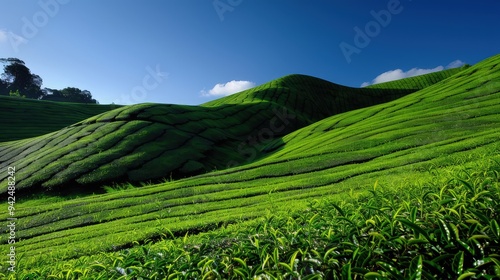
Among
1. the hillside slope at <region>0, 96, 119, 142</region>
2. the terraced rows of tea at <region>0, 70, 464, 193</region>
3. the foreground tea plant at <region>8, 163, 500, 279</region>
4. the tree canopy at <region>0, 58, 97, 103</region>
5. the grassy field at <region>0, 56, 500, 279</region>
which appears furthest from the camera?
the tree canopy at <region>0, 58, 97, 103</region>

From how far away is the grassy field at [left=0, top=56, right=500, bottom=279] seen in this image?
220 cm

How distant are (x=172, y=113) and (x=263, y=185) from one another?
2360 cm

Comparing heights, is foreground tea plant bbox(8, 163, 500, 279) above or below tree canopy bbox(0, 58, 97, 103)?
below

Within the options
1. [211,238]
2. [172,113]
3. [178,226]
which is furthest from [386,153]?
[172,113]

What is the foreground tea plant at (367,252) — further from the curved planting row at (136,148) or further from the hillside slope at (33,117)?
the hillside slope at (33,117)

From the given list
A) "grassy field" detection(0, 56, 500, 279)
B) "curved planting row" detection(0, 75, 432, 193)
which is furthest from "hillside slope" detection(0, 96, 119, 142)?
"grassy field" detection(0, 56, 500, 279)

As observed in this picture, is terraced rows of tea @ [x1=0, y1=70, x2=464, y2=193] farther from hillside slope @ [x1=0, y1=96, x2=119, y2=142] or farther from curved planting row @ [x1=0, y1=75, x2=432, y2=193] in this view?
hillside slope @ [x1=0, y1=96, x2=119, y2=142]

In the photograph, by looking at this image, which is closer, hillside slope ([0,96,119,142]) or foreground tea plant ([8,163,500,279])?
foreground tea plant ([8,163,500,279])

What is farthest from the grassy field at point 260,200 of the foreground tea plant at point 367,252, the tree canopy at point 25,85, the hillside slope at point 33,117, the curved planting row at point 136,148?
the tree canopy at point 25,85

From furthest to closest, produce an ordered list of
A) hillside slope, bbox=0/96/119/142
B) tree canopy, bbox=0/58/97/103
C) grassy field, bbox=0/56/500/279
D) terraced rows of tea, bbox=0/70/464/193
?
tree canopy, bbox=0/58/97/103
hillside slope, bbox=0/96/119/142
terraced rows of tea, bbox=0/70/464/193
grassy field, bbox=0/56/500/279

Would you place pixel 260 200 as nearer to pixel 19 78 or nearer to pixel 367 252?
pixel 367 252

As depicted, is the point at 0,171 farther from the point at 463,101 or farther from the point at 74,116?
the point at 74,116

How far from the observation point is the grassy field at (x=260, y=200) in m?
2.20

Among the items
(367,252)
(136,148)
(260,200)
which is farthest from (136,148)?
(367,252)
